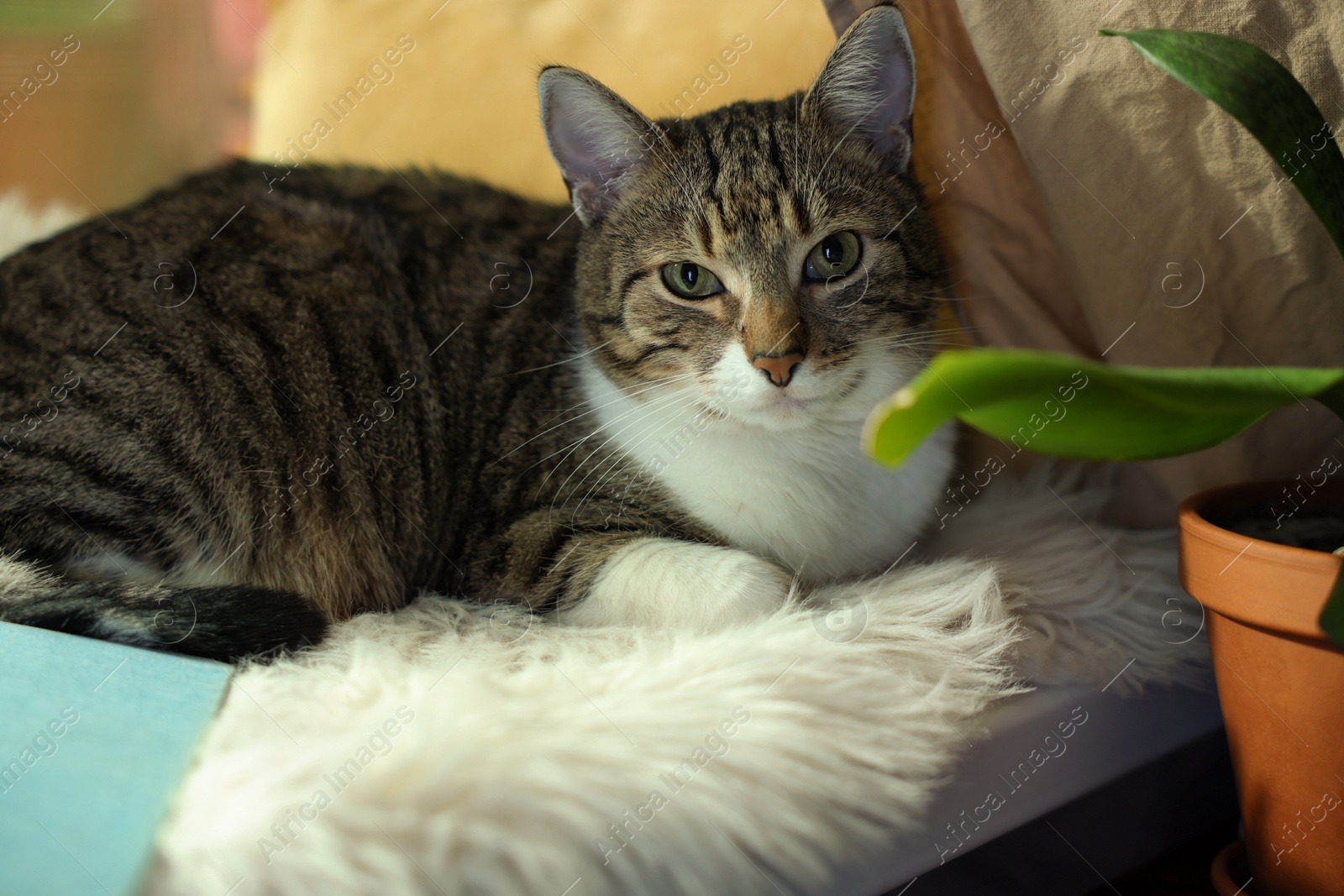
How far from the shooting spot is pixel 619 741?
78 cm

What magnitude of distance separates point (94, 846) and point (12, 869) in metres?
0.05

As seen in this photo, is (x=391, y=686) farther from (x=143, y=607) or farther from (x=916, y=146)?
(x=916, y=146)

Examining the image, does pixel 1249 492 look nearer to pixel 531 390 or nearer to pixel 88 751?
pixel 531 390

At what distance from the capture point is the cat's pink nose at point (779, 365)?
1.04 m

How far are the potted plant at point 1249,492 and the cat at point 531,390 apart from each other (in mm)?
397

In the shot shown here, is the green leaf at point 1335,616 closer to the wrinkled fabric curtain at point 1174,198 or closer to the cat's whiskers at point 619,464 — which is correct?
the wrinkled fabric curtain at point 1174,198

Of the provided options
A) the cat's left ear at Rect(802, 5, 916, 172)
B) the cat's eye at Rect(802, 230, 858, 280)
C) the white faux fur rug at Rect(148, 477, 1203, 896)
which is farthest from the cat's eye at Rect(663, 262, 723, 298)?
the white faux fur rug at Rect(148, 477, 1203, 896)

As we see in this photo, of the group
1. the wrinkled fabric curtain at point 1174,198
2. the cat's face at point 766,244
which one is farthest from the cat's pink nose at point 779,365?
the wrinkled fabric curtain at point 1174,198

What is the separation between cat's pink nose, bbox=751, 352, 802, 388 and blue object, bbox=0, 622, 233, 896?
2.20 ft

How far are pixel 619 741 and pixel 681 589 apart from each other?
0.99ft

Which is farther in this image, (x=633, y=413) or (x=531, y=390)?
(x=531, y=390)

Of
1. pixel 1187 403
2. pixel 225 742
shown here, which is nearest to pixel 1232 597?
pixel 1187 403

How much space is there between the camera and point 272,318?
1296 mm

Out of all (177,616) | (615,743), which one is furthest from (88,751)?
(615,743)
